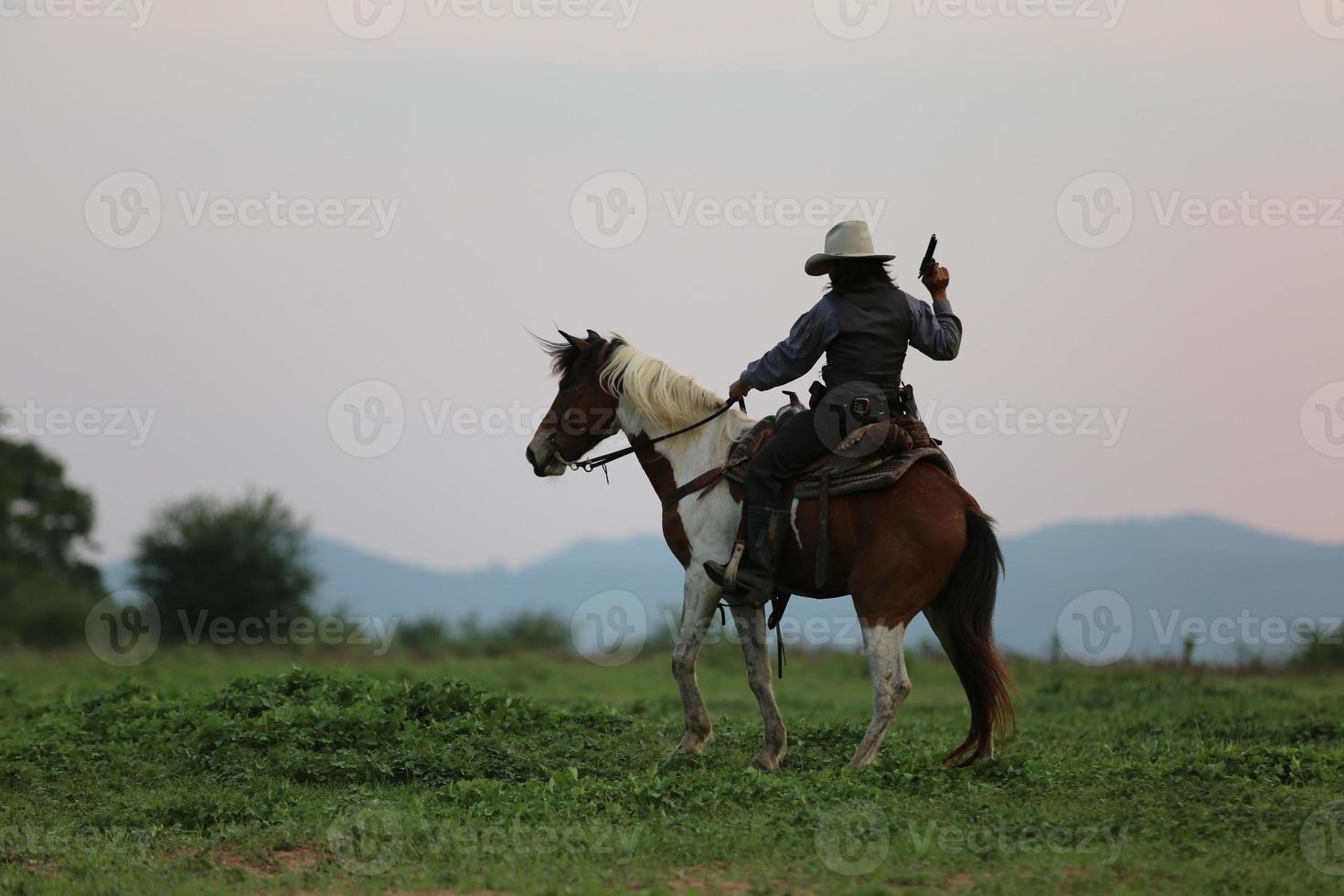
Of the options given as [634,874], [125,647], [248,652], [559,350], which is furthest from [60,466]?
[634,874]

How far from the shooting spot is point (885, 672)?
342 inches

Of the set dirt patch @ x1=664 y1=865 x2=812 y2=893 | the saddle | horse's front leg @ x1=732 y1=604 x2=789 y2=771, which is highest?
the saddle

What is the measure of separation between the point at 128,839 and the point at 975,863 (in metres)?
4.84

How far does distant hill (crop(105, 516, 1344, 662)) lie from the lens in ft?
53.6

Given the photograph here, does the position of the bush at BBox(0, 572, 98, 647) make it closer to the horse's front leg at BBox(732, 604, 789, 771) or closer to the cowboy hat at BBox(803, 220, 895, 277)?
the horse's front leg at BBox(732, 604, 789, 771)

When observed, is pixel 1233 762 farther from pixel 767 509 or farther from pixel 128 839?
pixel 128 839

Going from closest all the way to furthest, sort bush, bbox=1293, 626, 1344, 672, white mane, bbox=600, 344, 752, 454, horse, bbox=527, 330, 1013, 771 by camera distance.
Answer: horse, bbox=527, 330, 1013, 771 < white mane, bbox=600, 344, 752, 454 < bush, bbox=1293, 626, 1344, 672

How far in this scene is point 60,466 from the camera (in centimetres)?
5194

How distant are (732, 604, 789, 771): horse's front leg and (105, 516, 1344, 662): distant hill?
67 cm

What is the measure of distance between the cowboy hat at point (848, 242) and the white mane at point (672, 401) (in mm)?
1412

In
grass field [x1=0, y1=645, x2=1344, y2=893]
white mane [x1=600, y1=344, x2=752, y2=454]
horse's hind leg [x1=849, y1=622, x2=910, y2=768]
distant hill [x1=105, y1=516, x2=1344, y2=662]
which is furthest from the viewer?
distant hill [x1=105, y1=516, x2=1344, y2=662]

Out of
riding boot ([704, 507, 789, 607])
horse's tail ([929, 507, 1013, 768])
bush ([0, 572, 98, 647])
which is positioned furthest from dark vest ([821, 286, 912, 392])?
bush ([0, 572, 98, 647])

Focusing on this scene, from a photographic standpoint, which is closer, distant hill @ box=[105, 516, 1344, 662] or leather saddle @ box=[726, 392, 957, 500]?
leather saddle @ box=[726, 392, 957, 500]

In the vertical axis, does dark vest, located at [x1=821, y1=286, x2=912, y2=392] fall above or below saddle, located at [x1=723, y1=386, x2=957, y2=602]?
above
